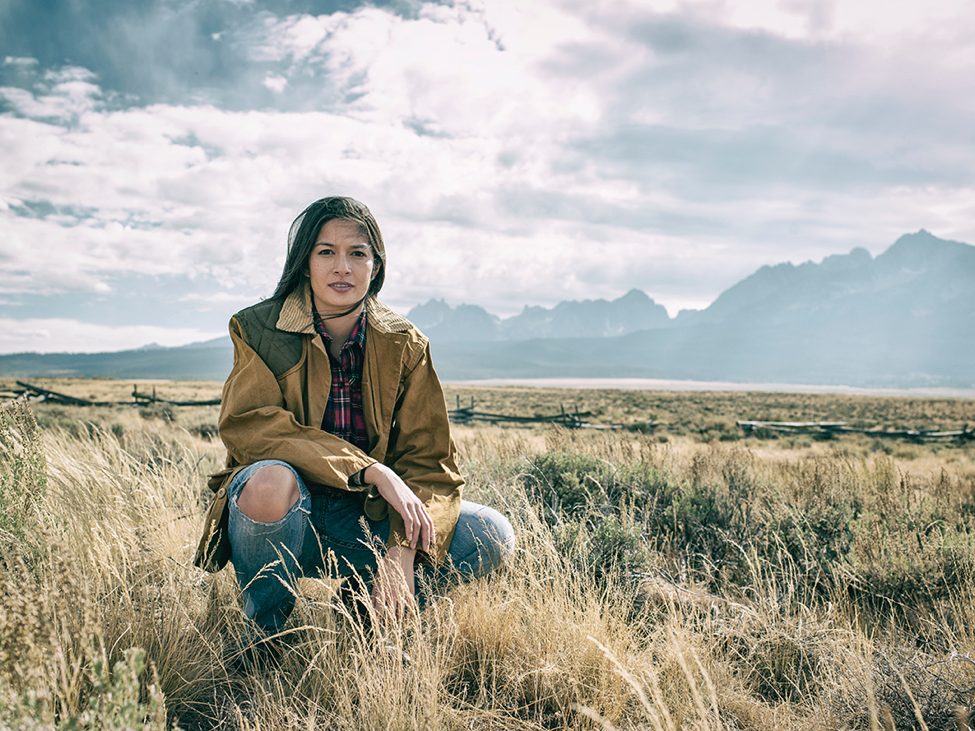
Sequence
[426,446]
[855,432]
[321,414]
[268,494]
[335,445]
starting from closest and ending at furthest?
1. [268,494]
2. [335,445]
3. [321,414]
4. [426,446]
5. [855,432]

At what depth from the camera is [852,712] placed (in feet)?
6.44

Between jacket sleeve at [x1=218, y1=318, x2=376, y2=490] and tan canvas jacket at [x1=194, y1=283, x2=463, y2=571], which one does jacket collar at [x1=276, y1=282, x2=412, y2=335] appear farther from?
jacket sleeve at [x1=218, y1=318, x2=376, y2=490]

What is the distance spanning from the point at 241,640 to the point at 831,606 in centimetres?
274

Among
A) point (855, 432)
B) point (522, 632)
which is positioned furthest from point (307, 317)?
point (855, 432)

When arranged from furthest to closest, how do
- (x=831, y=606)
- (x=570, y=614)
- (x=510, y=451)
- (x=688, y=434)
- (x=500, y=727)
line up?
(x=688, y=434) → (x=510, y=451) → (x=831, y=606) → (x=570, y=614) → (x=500, y=727)

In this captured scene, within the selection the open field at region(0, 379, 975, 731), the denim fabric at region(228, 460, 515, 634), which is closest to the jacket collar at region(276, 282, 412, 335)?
the denim fabric at region(228, 460, 515, 634)

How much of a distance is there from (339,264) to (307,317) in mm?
252

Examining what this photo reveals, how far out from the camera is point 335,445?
2154 millimetres

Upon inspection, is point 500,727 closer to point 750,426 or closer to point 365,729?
point 365,729

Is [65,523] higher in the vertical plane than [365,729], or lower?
Answer: higher

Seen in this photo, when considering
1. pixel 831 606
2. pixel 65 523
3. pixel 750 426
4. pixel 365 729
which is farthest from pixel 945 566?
pixel 750 426

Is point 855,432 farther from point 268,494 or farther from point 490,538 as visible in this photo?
A: point 268,494

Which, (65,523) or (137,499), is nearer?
(65,523)

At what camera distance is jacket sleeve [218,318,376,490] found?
2.08 meters
